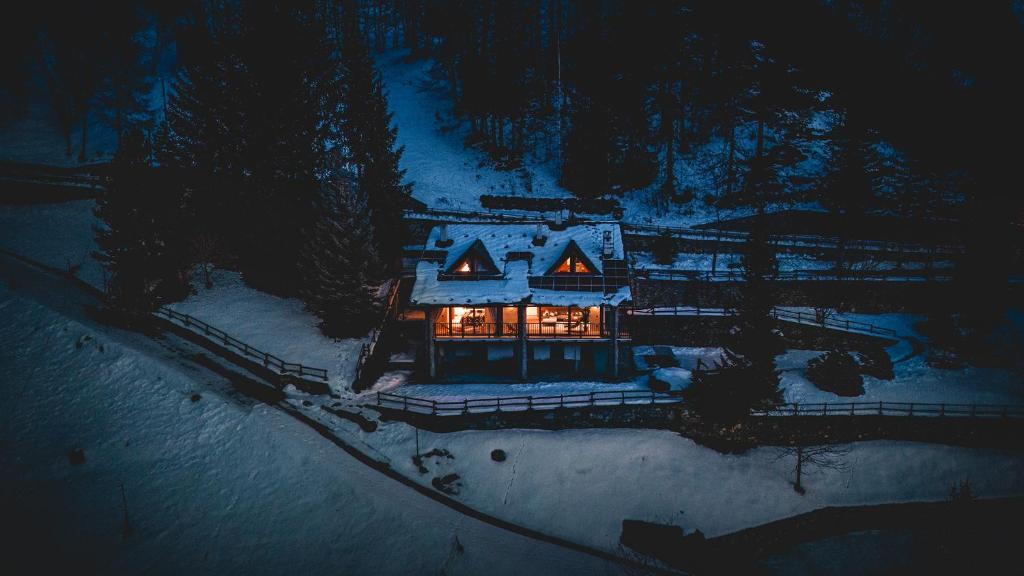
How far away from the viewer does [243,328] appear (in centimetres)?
2998

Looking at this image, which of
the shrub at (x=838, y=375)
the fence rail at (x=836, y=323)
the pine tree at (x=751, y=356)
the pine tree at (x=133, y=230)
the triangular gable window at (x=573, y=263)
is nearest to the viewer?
the pine tree at (x=751, y=356)

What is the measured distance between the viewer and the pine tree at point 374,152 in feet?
118

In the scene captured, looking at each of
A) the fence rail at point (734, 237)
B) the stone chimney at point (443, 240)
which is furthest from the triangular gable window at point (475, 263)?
the fence rail at point (734, 237)

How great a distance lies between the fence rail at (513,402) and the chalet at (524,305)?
10.3ft

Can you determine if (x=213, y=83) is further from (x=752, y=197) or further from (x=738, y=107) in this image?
(x=738, y=107)

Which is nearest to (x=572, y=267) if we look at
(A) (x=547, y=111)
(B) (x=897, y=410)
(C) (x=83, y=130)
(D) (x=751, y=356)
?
(D) (x=751, y=356)

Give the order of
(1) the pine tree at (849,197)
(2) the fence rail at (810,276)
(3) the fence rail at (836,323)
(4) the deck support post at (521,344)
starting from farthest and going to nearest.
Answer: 1. (1) the pine tree at (849,197)
2. (2) the fence rail at (810,276)
3. (3) the fence rail at (836,323)
4. (4) the deck support post at (521,344)

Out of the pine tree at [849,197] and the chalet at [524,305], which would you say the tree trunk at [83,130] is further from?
the pine tree at [849,197]

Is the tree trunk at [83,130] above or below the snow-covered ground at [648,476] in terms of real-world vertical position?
above

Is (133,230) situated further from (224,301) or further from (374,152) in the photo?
(374,152)

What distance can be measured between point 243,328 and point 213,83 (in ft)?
51.8

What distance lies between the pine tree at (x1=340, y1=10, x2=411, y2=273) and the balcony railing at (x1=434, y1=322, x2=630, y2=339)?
887 cm

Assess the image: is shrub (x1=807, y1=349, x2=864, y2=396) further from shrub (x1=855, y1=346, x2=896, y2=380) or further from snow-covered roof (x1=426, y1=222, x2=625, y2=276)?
snow-covered roof (x1=426, y1=222, x2=625, y2=276)

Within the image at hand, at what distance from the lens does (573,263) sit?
2984cm
